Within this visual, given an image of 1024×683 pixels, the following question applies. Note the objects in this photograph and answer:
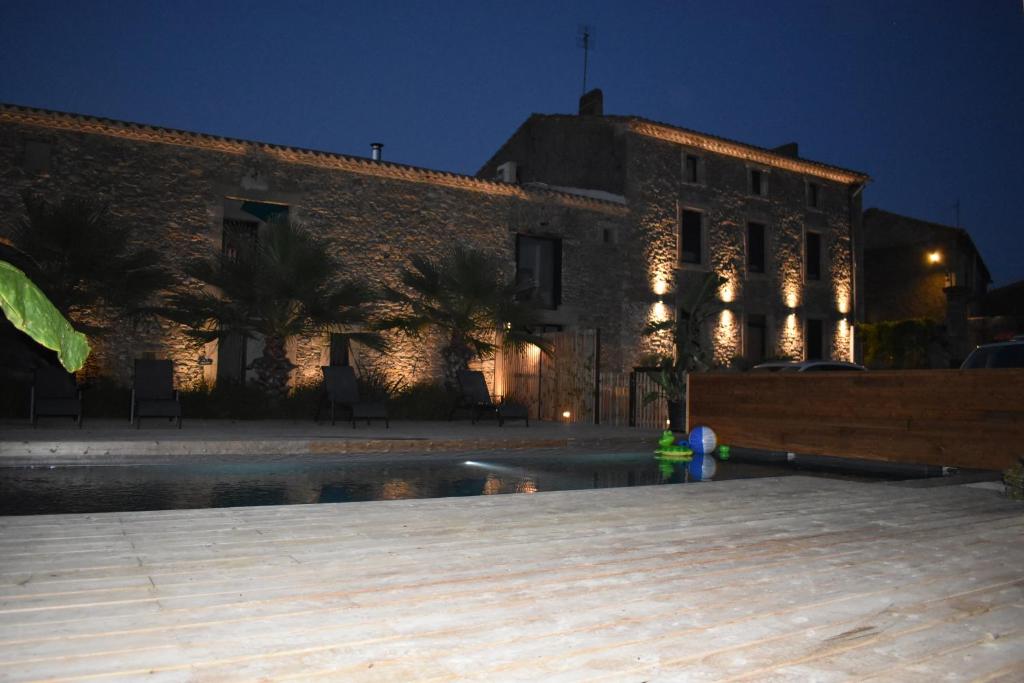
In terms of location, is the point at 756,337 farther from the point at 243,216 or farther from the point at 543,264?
the point at 243,216

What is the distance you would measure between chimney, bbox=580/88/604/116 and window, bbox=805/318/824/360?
363 inches

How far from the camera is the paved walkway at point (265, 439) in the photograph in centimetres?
707

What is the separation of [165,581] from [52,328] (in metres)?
0.95

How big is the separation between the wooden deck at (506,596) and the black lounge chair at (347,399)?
7.33 m

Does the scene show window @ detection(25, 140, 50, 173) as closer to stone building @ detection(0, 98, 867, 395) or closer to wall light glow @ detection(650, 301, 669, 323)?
stone building @ detection(0, 98, 867, 395)

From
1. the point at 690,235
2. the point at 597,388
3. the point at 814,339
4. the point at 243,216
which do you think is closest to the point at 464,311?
the point at 597,388

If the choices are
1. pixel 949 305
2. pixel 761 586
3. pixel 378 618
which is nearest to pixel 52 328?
pixel 378 618

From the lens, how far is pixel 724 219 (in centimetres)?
2092

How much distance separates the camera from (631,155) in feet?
62.8

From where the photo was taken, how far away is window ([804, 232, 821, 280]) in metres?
23.0

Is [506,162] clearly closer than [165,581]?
No

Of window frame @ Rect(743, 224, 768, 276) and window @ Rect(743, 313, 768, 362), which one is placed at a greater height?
window frame @ Rect(743, 224, 768, 276)

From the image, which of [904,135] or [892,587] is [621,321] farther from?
[904,135]

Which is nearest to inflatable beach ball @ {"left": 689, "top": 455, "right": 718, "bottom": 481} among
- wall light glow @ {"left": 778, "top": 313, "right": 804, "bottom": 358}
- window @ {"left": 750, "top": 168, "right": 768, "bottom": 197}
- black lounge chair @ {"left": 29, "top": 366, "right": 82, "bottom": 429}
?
black lounge chair @ {"left": 29, "top": 366, "right": 82, "bottom": 429}
